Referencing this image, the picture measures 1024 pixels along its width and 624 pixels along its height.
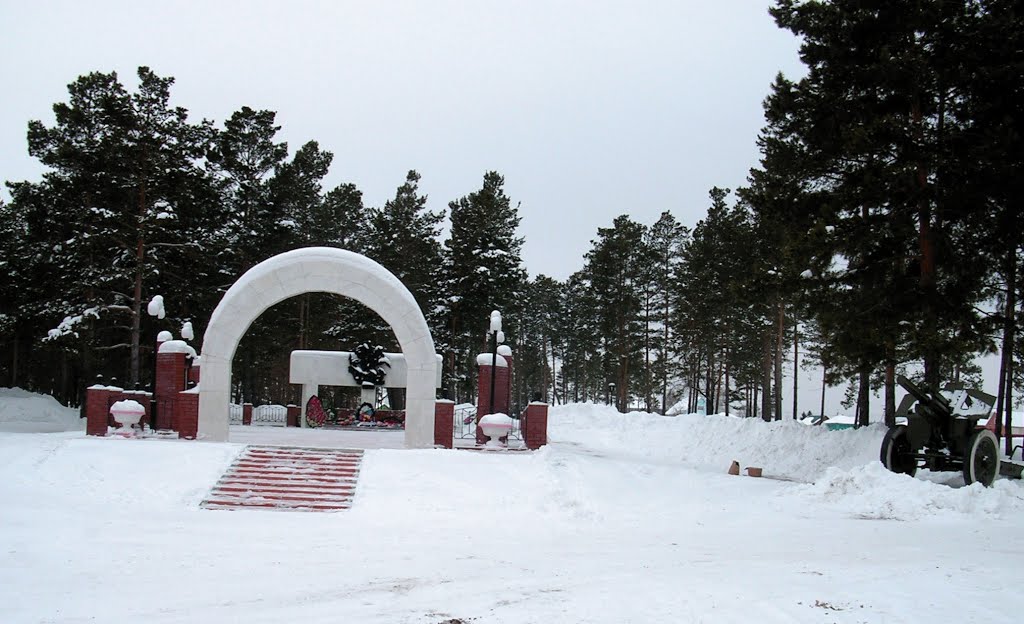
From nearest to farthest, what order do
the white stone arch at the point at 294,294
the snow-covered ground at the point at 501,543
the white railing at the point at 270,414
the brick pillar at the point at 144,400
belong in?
the snow-covered ground at the point at 501,543 < the white stone arch at the point at 294,294 < the brick pillar at the point at 144,400 < the white railing at the point at 270,414

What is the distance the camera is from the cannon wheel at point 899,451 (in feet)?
48.4

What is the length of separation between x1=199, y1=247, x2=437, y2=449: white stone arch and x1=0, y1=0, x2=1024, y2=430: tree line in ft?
26.9

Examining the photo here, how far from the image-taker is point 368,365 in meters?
27.3

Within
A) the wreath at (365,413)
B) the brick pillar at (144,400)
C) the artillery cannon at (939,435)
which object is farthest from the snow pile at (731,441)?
the brick pillar at (144,400)

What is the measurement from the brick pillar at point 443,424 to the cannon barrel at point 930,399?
9730 millimetres

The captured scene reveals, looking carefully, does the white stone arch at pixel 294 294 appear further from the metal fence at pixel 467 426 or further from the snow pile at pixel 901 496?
the snow pile at pixel 901 496

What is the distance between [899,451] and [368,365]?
18108 mm

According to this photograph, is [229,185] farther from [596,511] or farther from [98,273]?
[596,511]

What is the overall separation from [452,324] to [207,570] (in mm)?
31697

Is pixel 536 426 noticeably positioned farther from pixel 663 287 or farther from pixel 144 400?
pixel 663 287

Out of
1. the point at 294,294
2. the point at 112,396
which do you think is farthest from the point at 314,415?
the point at 294,294

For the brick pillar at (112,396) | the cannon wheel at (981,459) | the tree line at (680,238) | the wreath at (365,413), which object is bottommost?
the wreath at (365,413)

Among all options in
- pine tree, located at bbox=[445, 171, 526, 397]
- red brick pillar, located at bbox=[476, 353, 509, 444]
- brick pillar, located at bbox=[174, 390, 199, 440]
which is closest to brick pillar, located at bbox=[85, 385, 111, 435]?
brick pillar, located at bbox=[174, 390, 199, 440]

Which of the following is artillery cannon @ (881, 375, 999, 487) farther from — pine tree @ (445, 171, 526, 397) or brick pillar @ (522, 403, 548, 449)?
pine tree @ (445, 171, 526, 397)
